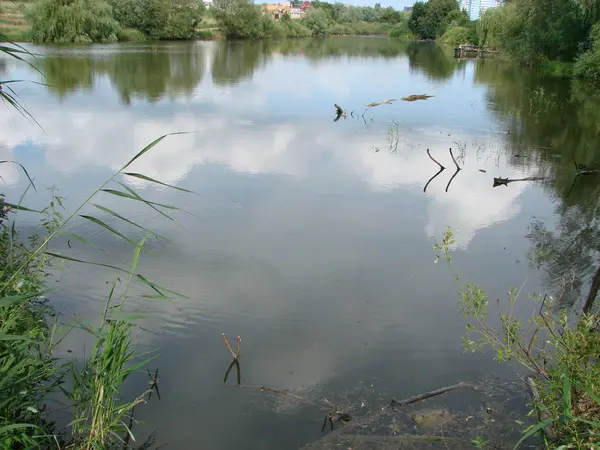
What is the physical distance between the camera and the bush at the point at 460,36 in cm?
4651

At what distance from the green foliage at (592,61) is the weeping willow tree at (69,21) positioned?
27645 mm

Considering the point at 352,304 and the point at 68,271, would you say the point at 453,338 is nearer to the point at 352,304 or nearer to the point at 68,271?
the point at 352,304

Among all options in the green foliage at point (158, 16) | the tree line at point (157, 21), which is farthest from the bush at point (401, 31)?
the green foliage at point (158, 16)

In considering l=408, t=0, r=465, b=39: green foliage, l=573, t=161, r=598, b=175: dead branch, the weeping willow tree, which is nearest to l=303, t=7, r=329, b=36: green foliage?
l=408, t=0, r=465, b=39: green foliage

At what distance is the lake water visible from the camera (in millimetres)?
4145

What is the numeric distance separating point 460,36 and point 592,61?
32269 millimetres

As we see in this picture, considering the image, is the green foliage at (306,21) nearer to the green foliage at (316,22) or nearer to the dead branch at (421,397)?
the green foliage at (316,22)

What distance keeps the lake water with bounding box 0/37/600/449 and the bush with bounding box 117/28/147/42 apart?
24.4 metres

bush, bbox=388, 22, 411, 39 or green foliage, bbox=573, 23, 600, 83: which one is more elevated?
bush, bbox=388, 22, 411, 39

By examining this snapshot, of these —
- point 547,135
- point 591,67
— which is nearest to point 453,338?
point 547,135

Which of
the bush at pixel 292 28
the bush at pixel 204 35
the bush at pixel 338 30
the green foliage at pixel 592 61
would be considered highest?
the bush at pixel 338 30

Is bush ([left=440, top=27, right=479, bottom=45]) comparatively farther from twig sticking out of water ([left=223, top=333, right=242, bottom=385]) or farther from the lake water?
twig sticking out of water ([left=223, top=333, right=242, bottom=385])

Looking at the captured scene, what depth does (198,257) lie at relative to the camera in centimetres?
614

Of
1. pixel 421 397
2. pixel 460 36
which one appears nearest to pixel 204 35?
pixel 460 36
